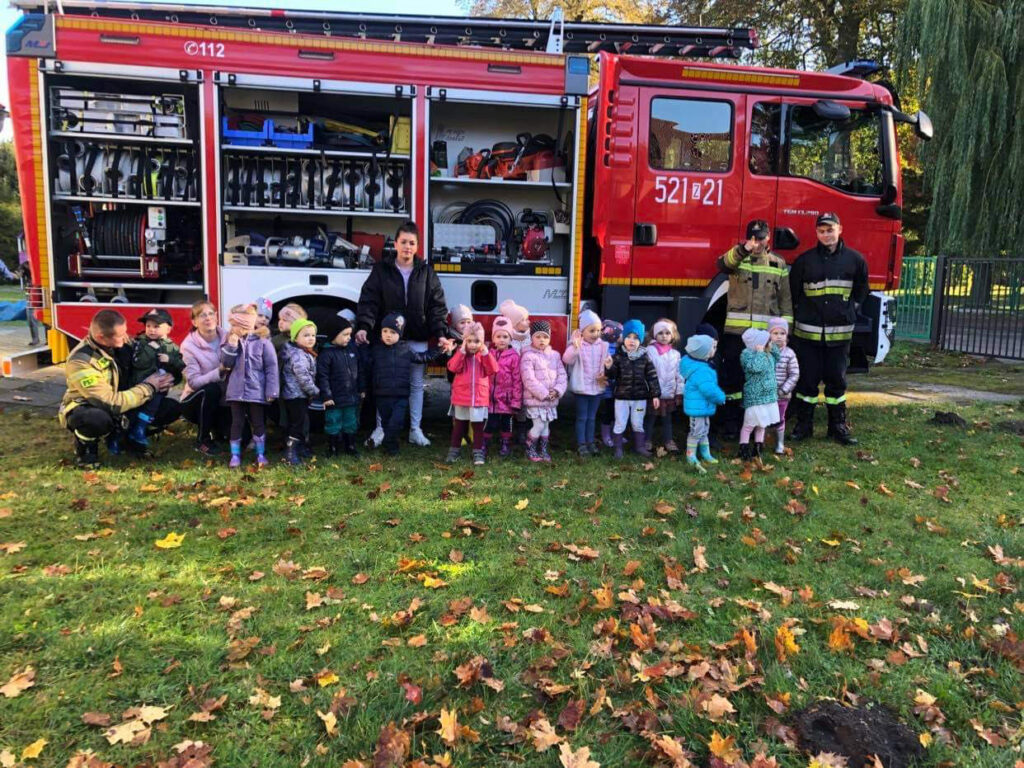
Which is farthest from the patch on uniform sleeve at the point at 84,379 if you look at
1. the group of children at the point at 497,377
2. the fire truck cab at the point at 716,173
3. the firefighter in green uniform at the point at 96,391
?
the fire truck cab at the point at 716,173

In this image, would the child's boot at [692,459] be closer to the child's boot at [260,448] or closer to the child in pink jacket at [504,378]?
the child in pink jacket at [504,378]

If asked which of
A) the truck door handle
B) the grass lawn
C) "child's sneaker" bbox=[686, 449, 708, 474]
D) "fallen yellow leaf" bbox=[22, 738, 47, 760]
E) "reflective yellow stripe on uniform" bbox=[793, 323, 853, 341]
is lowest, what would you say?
"fallen yellow leaf" bbox=[22, 738, 47, 760]

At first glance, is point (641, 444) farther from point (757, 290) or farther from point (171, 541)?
point (171, 541)

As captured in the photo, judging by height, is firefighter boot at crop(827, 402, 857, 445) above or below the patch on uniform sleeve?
below

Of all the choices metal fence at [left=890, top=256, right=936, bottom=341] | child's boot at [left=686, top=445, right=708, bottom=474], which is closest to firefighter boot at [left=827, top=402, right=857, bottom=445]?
child's boot at [left=686, top=445, right=708, bottom=474]

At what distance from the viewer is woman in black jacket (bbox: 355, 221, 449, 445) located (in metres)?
6.46

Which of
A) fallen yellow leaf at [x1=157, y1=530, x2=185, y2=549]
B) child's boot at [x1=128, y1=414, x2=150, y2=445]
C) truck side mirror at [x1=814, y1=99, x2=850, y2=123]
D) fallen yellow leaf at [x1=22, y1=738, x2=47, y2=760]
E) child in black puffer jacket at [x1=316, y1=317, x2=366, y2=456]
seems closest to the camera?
fallen yellow leaf at [x1=22, y1=738, x2=47, y2=760]

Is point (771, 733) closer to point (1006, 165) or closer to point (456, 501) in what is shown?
point (456, 501)

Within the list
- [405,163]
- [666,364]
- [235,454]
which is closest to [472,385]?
[666,364]

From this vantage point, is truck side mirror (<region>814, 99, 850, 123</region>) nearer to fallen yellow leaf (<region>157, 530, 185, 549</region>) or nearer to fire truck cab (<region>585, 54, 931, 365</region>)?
fire truck cab (<region>585, 54, 931, 365</region>)

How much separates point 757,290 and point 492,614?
449 cm

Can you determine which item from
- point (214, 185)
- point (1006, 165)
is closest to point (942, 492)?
point (214, 185)

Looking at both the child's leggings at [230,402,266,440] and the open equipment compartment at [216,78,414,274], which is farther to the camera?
the open equipment compartment at [216,78,414,274]

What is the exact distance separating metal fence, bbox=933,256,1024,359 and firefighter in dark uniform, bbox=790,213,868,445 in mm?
8683
